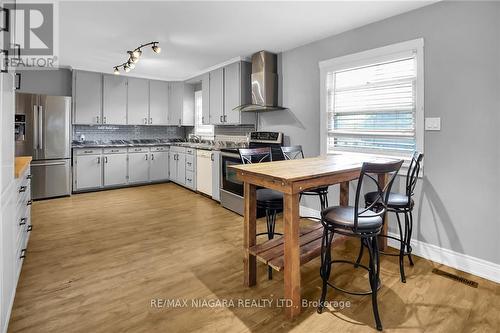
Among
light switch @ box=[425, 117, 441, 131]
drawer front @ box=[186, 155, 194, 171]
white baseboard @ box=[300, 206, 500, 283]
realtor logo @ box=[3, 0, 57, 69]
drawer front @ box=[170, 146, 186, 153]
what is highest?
Answer: realtor logo @ box=[3, 0, 57, 69]

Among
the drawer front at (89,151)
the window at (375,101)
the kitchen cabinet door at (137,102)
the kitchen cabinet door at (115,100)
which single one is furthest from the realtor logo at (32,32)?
the window at (375,101)

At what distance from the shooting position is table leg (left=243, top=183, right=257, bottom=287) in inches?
85.4

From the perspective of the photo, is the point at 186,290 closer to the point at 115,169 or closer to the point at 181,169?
→ the point at 181,169

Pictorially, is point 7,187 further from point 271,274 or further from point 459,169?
point 459,169

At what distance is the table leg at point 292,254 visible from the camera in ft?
6.05

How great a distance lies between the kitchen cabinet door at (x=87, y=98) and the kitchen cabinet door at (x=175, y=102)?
147 centimetres

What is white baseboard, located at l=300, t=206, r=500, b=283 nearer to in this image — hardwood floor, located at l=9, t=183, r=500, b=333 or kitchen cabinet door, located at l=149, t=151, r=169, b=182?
hardwood floor, located at l=9, t=183, r=500, b=333

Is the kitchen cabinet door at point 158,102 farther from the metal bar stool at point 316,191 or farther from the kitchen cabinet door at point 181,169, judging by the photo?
the metal bar stool at point 316,191

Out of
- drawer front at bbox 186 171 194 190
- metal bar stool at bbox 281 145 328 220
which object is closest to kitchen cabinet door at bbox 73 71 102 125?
drawer front at bbox 186 171 194 190

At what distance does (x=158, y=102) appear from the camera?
6.46 metres

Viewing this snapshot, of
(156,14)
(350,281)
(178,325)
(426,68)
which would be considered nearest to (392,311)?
(350,281)

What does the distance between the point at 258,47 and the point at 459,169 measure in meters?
2.91

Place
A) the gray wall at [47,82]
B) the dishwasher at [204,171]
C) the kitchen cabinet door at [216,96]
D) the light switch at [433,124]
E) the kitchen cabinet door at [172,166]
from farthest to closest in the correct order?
the kitchen cabinet door at [172,166], the gray wall at [47,82], the kitchen cabinet door at [216,96], the dishwasher at [204,171], the light switch at [433,124]

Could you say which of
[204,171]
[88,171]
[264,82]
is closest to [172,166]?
[204,171]
